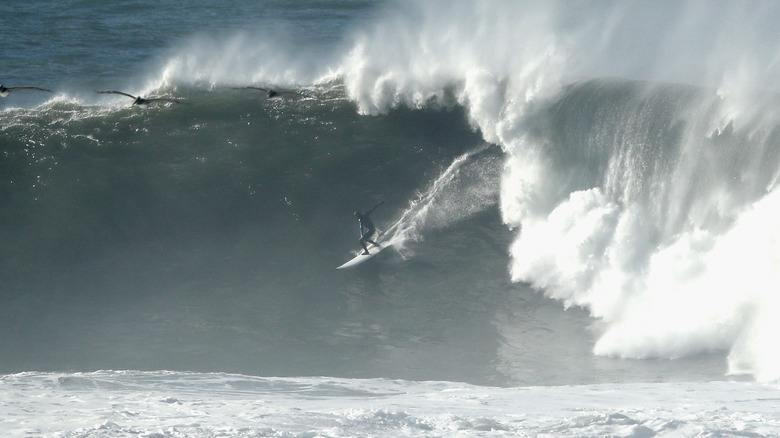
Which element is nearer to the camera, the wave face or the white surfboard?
the wave face

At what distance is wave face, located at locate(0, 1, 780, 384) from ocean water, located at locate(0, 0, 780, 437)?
0.05 meters

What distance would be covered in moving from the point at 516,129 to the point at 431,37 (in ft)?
12.8

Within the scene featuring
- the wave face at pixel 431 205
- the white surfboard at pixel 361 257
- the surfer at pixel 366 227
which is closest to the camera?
the wave face at pixel 431 205

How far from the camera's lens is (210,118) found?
1869 cm

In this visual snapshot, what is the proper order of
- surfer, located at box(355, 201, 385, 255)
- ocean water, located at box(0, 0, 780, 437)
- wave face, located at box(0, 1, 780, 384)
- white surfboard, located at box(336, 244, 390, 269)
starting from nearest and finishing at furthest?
ocean water, located at box(0, 0, 780, 437)
wave face, located at box(0, 1, 780, 384)
white surfboard, located at box(336, 244, 390, 269)
surfer, located at box(355, 201, 385, 255)

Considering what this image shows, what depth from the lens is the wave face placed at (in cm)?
1299

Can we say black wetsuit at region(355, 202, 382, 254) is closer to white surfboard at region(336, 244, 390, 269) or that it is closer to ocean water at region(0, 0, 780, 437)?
white surfboard at region(336, 244, 390, 269)

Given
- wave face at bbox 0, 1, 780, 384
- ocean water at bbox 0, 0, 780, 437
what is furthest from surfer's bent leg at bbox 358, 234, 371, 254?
wave face at bbox 0, 1, 780, 384

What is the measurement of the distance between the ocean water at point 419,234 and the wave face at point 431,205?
0.15ft

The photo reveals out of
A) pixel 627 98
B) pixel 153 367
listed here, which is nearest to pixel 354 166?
pixel 627 98

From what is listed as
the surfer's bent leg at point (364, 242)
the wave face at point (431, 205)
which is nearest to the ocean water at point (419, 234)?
the wave face at point (431, 205)

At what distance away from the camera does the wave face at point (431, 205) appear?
12992mm

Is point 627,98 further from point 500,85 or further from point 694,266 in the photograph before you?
point 694,266

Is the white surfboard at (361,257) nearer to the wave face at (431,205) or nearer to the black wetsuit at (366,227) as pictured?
the black wetsuit at (366,227)
